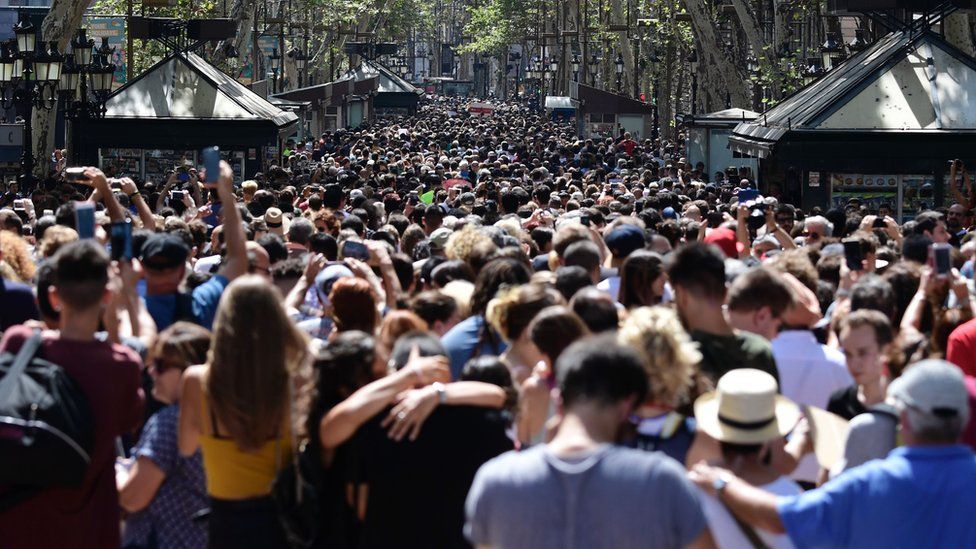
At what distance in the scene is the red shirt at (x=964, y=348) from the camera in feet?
21.5

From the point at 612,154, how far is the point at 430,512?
29117 millimetres

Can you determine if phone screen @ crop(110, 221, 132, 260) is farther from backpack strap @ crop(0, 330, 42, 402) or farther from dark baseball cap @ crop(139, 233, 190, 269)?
backpack strap @ crop(0, 330, 42, 402)

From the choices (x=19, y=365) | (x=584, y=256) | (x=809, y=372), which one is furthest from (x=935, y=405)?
(x=584, y=256)

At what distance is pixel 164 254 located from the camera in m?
7.18

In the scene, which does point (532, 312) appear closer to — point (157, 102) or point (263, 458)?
point (263, 458)

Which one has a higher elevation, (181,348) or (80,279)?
(80,279)

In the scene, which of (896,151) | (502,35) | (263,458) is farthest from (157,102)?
(502,35)

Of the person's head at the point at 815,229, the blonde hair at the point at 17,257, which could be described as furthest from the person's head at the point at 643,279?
the person's head at the point at 815,229

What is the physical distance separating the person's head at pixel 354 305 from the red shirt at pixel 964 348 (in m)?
2.26

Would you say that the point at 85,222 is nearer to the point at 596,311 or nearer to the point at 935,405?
the point at 596,311

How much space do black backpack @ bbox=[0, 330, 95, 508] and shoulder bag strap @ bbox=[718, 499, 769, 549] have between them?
1.87 m

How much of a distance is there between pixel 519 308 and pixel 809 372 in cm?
126

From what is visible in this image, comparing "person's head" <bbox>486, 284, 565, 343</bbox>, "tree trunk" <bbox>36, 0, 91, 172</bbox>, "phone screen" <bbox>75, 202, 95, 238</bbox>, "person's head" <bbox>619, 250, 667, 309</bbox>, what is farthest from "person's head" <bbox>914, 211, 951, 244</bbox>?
"tree trunk" <bbox>36, 0, 91, 172</bbox>

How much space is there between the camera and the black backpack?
4.82 metres
